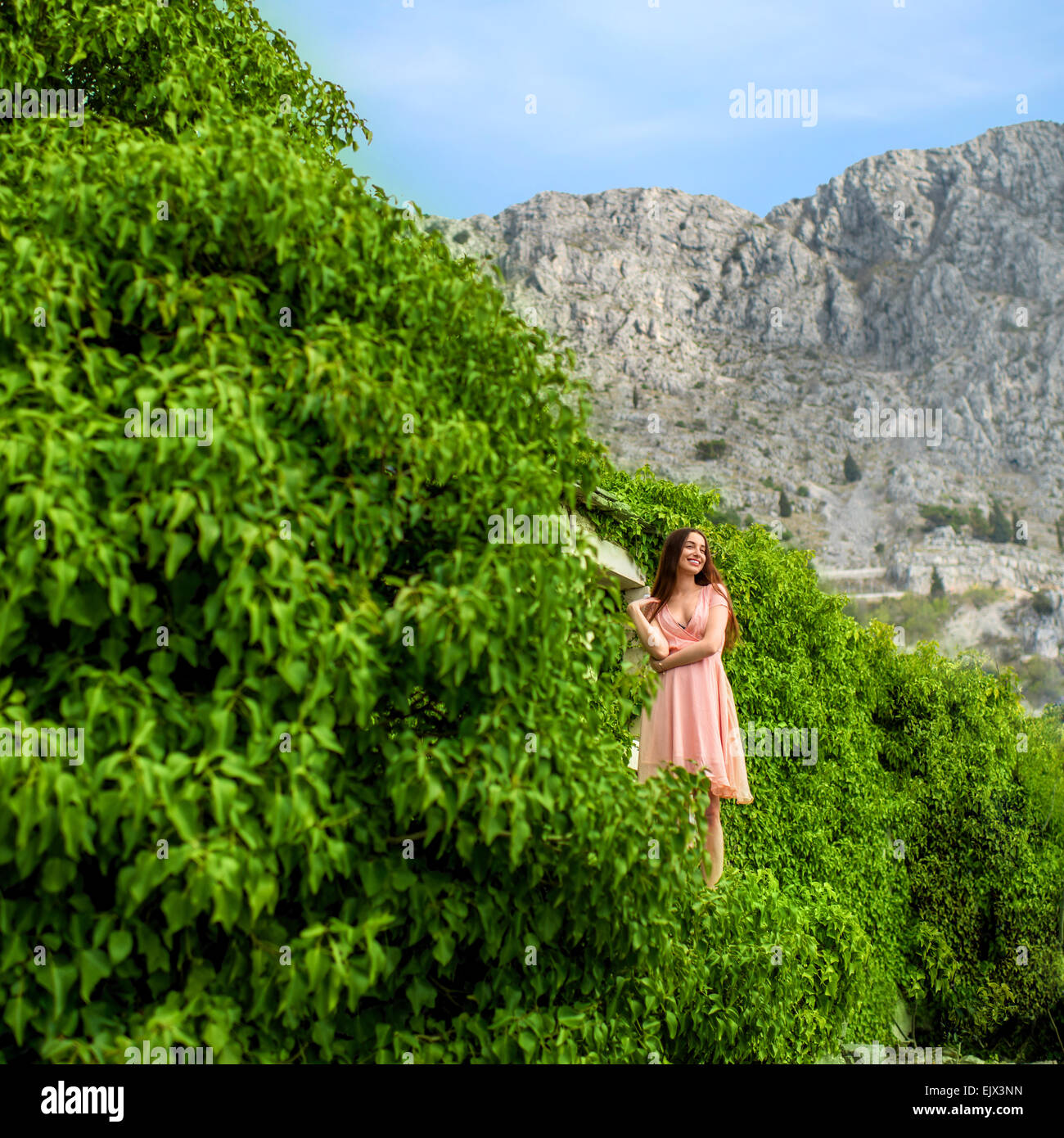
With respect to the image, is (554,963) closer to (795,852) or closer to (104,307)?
(104,307)

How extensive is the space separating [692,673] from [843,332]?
280 feet

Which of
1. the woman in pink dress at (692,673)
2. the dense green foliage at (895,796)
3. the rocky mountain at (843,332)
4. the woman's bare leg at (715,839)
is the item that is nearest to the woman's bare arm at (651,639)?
the woman in pink dress at (692,673)

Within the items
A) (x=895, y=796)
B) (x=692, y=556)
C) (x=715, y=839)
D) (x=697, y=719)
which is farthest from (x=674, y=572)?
(x=895, y=796)

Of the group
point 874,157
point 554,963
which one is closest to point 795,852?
point 554,963

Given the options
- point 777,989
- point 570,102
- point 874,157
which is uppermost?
point 570,102

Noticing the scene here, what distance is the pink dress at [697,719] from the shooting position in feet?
17.5

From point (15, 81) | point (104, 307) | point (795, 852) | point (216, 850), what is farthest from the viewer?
point (795, 852)

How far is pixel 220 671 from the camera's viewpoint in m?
2.73

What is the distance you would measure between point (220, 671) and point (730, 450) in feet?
239

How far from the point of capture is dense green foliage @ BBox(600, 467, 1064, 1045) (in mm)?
8539

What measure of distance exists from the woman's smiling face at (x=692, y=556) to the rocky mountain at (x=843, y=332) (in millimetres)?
62408

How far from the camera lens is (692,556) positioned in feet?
18.2

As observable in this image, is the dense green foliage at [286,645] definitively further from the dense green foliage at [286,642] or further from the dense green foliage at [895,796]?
the dense green foliage at [895,796]

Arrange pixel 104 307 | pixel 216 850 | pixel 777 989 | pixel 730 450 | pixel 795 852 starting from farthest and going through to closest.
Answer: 1. pixel 730 450
2. pixel 795 852
3. pixel 777 989
4. pixel 104 307
5. pixel 216 850
